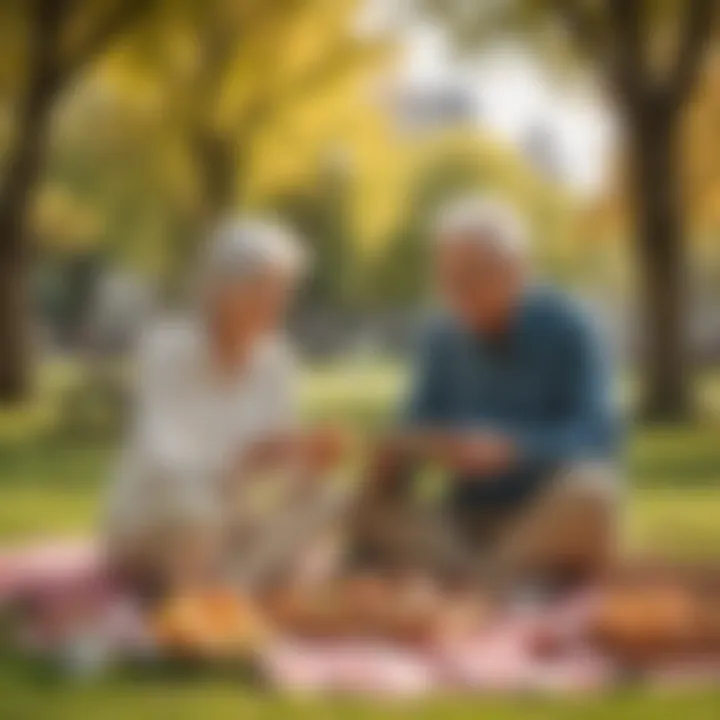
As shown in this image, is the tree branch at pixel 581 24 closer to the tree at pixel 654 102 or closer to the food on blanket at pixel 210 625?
the tree at pixel 654 102

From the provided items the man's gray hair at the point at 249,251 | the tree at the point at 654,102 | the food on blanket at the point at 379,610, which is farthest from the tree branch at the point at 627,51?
the food on blanket at the point at 379,610

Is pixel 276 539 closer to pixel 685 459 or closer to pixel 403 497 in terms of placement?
pixel 403 497

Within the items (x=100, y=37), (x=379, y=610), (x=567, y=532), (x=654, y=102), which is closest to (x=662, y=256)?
(x=654, y=102)

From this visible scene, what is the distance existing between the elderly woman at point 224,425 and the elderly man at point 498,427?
69 mm

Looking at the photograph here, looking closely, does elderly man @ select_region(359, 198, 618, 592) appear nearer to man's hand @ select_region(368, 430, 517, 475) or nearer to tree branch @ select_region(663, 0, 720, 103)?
man's hand @ select_region(368, 430, 517, 475)

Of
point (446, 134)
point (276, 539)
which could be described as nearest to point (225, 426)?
point (276, 539)

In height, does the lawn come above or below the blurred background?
below

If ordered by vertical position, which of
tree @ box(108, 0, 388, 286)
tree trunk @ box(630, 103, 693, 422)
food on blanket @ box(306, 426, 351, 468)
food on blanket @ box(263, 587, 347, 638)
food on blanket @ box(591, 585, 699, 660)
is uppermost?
tree @ box(108, 0, 388, 286)

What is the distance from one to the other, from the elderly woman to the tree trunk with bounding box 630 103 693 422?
0.24 meters

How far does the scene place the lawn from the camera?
98cm

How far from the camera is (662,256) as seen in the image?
1045 millimetres

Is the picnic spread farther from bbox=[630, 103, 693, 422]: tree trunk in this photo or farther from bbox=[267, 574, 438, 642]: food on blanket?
bbox=[630, 103, 693, 422]: tree trunk

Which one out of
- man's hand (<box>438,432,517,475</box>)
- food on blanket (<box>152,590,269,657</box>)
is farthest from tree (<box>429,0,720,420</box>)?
food on blanket (<box>152,590,269,657</box>)

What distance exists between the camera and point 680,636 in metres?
1.01
